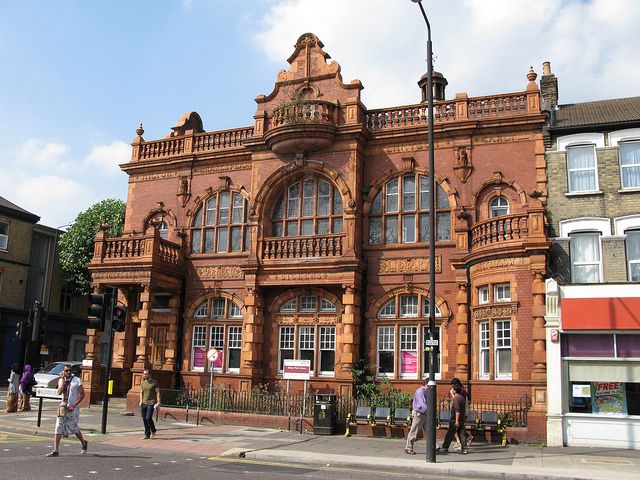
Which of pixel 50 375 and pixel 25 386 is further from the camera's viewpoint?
pixel 50 375

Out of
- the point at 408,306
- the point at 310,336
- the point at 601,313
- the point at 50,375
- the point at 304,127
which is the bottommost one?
the point at 50,375

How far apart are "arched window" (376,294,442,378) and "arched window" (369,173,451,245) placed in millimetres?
2405

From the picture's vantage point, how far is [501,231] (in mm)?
21281

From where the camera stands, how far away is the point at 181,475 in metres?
12.2

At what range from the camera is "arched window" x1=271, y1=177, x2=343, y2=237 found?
85.4 ft

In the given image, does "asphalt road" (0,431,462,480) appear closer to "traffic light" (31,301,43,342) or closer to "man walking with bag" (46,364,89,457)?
"man walking with bag" (46,364,89,457)

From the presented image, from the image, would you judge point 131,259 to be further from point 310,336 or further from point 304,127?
point 304,127

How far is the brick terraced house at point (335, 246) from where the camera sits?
22.3 metres

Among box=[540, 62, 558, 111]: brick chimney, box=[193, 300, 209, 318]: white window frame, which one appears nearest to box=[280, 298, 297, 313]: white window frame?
box=[193, 300, 209, 318]: white window frame

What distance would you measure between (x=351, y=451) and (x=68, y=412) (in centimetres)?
685

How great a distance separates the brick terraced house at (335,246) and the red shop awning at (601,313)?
170 cm

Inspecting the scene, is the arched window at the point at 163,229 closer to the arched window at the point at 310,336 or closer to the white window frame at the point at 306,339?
the arched window at the point at 310,336

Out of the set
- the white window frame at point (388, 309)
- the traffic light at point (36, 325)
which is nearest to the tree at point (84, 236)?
the traffic light at point (36, 325)

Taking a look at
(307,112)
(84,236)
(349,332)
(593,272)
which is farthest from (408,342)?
(84,236)
